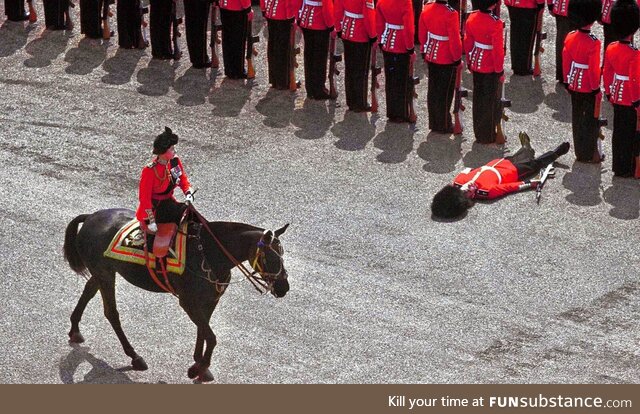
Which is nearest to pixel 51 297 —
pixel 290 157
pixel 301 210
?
pixel 301 210

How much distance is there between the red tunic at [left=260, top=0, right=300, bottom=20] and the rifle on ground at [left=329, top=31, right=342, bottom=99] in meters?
0.58

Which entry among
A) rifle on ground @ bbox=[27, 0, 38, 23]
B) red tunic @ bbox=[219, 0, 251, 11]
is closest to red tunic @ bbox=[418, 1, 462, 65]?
red tunic @ bbox=[219, 0, 251, 11]

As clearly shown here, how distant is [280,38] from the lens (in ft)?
58.2

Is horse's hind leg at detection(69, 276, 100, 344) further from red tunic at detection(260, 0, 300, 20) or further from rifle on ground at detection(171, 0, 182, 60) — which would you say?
rifle on ground at detection(171, 0, 182, 60)

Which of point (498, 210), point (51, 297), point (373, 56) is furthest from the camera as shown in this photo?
point (373, 56)

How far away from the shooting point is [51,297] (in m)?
13.1

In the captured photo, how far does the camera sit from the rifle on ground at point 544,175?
15007 millimetres

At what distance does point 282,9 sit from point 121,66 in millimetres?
2460

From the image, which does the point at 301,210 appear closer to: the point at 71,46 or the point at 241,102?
the point at 241,102

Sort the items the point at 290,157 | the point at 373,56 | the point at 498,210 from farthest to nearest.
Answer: the point at 373,56, the point at 290,157, the point at 498,210

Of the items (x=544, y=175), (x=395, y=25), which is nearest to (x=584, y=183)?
(x=544, y=175)

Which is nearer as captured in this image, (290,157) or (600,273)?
(600,273)

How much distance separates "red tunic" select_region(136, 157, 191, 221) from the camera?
38.1 ft

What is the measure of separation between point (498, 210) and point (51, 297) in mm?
4550
